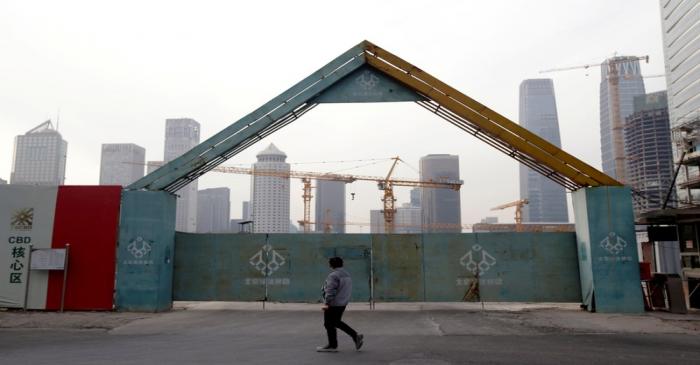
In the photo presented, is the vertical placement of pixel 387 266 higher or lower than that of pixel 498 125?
lower

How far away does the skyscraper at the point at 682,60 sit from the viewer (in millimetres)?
31719

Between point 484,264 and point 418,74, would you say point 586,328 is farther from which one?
point 418,74

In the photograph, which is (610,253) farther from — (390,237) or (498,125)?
(390,237)

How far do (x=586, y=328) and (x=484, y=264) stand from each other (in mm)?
5121

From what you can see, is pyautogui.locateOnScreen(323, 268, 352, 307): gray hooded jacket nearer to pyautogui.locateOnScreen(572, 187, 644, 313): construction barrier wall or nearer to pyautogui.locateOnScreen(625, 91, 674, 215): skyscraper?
pyautogui.locateOnScreen(572, 187, 644, 313): construction barrier wall

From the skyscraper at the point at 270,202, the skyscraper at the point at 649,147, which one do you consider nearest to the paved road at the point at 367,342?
the skyscraper at the point at 649,147

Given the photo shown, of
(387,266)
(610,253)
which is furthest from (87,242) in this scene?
(610,253)

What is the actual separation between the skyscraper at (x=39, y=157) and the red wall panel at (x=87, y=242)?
202m

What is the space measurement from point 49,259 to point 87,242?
1.22m

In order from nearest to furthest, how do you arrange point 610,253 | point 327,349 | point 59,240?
point 327,349 → point 610,253 → point 59,240

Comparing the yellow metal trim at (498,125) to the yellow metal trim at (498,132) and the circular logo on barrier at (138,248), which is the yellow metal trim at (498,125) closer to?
the yellow metal trim at (498,132)

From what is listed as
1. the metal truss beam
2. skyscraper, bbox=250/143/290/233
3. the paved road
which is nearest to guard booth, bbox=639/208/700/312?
the paved road

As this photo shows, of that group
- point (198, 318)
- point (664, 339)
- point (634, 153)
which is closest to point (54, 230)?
point (198, 318)

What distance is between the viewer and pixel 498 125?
16.0 meters
